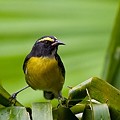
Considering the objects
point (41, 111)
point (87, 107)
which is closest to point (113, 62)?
point (87, 107)

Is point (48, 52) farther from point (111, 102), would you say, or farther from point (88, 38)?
point (111, 102)

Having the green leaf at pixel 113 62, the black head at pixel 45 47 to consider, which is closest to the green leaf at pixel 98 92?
the green leaf at pixel 113 62

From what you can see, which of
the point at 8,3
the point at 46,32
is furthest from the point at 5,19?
the point at 46,32

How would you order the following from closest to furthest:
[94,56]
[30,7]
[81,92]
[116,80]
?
[81,92] → [116,80] → [30,7] → [94,56]

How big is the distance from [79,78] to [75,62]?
0.12 m

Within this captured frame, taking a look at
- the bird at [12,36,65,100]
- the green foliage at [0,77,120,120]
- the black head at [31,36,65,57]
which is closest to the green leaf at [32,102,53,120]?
the green foliage at [0,77,120,120]

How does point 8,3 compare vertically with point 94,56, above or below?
above

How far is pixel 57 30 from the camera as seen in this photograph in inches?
68.0

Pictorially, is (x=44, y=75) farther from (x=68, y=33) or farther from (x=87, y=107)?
(x=87, y=107)

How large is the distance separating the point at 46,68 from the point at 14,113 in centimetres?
76

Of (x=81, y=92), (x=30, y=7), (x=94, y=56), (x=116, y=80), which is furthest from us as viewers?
(x=94, y=56)

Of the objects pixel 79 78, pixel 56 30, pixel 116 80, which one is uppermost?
pixel 56 30

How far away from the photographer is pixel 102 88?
936 millimetres

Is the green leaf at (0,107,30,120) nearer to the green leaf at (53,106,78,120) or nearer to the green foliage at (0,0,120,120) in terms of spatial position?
the green leaf at (53,106,78,120)
